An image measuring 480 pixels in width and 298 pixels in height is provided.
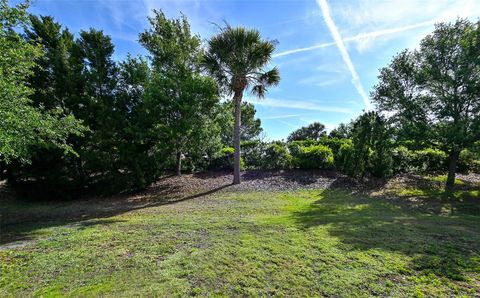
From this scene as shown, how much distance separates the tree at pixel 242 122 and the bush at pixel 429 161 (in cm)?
990

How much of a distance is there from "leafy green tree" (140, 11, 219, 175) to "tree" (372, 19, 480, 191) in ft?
26.7

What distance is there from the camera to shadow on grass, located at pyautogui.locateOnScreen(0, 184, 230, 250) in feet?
20.0

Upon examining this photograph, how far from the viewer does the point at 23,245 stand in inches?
189

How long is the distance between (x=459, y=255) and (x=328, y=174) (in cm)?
908

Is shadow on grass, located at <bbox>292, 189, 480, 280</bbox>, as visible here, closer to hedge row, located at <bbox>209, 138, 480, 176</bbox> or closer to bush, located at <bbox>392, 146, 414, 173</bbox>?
hedge row, located at <bbox>209, 138, 480, 176</bbox>

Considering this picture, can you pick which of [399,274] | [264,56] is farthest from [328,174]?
[399,274]

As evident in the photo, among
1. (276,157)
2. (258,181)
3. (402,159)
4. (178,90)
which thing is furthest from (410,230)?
(178,90)

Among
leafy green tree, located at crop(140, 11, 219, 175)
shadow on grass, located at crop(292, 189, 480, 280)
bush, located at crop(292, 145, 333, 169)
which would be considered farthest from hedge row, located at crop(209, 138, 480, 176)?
shadow on grass, located at crop(292, 189, 480, 280)

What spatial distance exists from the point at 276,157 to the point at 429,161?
7.97m

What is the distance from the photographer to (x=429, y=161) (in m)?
13.1

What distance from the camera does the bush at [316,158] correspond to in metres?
13.3

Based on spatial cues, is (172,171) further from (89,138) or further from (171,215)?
(171,215)

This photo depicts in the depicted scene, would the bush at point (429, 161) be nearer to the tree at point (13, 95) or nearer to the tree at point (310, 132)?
the tree at point (13, 95)

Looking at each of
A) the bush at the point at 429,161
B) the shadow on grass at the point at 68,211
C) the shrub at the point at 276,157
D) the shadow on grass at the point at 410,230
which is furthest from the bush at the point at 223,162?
the bush at the point at 429,161
